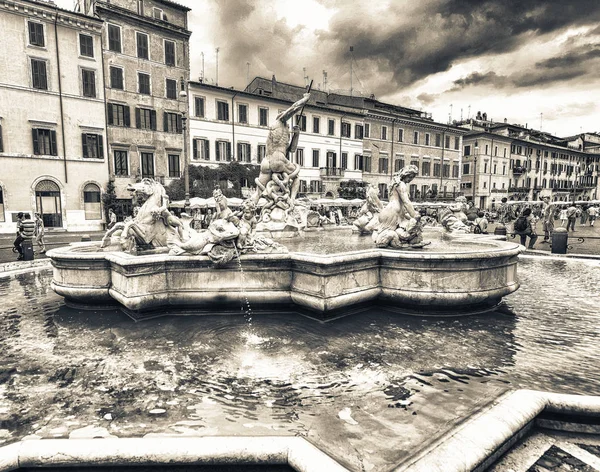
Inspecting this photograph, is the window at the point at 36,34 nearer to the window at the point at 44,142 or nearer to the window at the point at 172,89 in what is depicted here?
the window at the point at 44,142

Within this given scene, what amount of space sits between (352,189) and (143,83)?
66.4 ft

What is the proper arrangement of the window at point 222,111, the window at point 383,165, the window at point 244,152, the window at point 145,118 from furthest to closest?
1. the window at point 383,165
2. the window at point 244,152
3. the window at point 222,111
4. the window at point 145,118

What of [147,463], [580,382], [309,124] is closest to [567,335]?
[580,382]

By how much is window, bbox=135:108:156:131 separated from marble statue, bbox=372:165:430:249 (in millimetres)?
28996

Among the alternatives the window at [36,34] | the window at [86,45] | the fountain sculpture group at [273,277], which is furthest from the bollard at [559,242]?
the window at [36,34]

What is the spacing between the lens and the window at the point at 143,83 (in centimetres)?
3038

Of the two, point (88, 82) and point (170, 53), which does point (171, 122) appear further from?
point (88, 82)

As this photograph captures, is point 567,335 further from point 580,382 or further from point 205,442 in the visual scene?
point 205,442

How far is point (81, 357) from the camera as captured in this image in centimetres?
414

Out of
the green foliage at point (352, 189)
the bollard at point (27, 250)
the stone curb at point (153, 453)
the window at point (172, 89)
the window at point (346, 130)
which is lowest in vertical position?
the stone curb at point (153, 453)

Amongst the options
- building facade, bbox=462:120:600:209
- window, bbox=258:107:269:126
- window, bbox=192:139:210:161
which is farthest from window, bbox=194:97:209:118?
building facade, bbox=462:120:600:209

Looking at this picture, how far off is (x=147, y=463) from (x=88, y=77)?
32.2 meters

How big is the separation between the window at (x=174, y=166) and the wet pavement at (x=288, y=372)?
27875 mm

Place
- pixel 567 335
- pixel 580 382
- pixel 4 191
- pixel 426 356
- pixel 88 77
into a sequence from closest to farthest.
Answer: pixel 580 382 < pixel 426 356 < pixel 567 335 < pixel 4 191 < pixel 88 77
